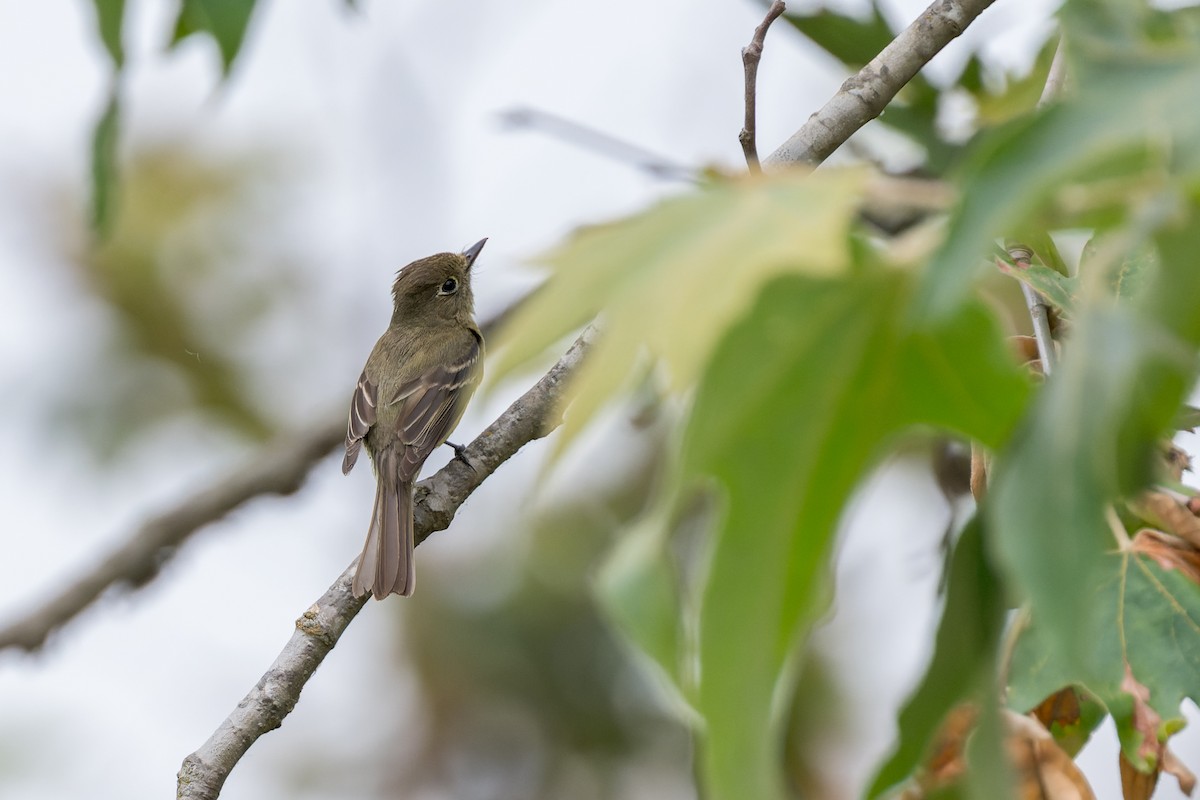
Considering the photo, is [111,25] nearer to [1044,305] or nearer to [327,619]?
[327,619]

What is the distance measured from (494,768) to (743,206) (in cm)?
529

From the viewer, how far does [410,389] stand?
5.01 meters

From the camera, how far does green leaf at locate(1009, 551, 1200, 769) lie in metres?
2.00

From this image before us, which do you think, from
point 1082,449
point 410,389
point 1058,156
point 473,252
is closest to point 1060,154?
point 1058,156

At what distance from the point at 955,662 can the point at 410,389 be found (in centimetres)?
401

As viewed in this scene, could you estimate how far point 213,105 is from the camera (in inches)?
67.9

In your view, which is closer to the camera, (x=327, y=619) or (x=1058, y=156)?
(x=1058, y=156)

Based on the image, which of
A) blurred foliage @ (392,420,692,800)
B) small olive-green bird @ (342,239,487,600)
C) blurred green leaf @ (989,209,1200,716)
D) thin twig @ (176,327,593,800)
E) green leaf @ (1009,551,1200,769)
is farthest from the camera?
blurred foliage @ (392,420,692,800)

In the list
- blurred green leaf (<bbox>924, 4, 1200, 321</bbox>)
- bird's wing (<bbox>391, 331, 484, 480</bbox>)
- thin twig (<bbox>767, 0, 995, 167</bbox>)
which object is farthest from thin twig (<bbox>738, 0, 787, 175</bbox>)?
bird's wing (<bbox>391, 331, 484, 480</bbox>)

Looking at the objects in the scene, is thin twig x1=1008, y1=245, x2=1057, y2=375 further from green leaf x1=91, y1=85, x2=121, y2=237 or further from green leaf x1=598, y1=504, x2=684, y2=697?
green leaf x1=91, y1=85, x2=121, y2=237

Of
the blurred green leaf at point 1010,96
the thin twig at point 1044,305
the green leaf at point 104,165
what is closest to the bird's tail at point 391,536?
the green leaf at point 104,165

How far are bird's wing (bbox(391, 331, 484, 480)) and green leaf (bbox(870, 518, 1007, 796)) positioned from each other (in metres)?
3.33

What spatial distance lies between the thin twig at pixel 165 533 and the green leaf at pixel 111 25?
8.27 feet

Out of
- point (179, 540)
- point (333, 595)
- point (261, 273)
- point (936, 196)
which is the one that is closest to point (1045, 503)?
point (936, 196)
